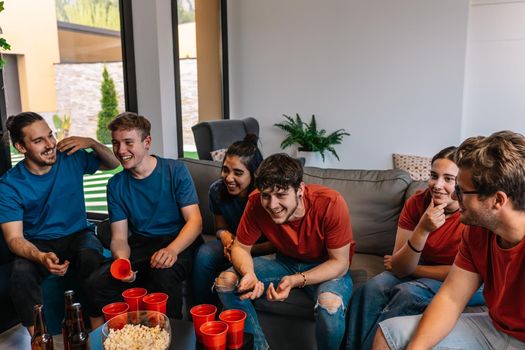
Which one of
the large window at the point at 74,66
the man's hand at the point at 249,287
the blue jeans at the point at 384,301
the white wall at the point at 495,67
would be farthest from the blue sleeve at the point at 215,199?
the white wall at the point at 495,67

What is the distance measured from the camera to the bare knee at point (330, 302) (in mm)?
1811

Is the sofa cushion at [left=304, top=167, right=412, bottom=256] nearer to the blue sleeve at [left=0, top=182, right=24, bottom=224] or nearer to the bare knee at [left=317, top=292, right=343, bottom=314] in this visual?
the bare knee at [left=317, top=292, right=343, bottom=314]

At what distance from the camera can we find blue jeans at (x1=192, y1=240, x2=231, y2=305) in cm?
229

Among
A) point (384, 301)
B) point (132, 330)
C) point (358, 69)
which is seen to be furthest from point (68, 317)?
point (358, 69)

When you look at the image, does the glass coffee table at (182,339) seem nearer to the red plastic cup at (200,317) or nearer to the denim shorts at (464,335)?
the red plastic cup at (200,317)

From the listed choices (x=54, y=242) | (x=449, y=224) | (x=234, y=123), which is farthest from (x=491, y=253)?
(x=234, y=123)

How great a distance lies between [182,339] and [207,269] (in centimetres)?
74

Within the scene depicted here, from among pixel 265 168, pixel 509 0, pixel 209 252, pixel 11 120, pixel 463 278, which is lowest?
pixel 209 252

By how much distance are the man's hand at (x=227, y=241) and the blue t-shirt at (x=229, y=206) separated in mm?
76

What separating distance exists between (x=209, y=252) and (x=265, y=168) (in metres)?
0.68

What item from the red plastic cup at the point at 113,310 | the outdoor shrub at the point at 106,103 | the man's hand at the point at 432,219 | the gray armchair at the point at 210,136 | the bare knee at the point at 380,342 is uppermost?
the outdoor shrub at the point at 106,103

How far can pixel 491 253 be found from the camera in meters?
1.37

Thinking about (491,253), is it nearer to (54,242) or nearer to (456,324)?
(456,324)

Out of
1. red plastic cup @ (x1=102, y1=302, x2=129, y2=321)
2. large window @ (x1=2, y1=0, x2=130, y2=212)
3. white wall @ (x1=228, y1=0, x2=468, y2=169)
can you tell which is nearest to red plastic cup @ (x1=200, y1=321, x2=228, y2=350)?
red plastic cup @ (x1=102, y1=302, x2=129, y2=321)
